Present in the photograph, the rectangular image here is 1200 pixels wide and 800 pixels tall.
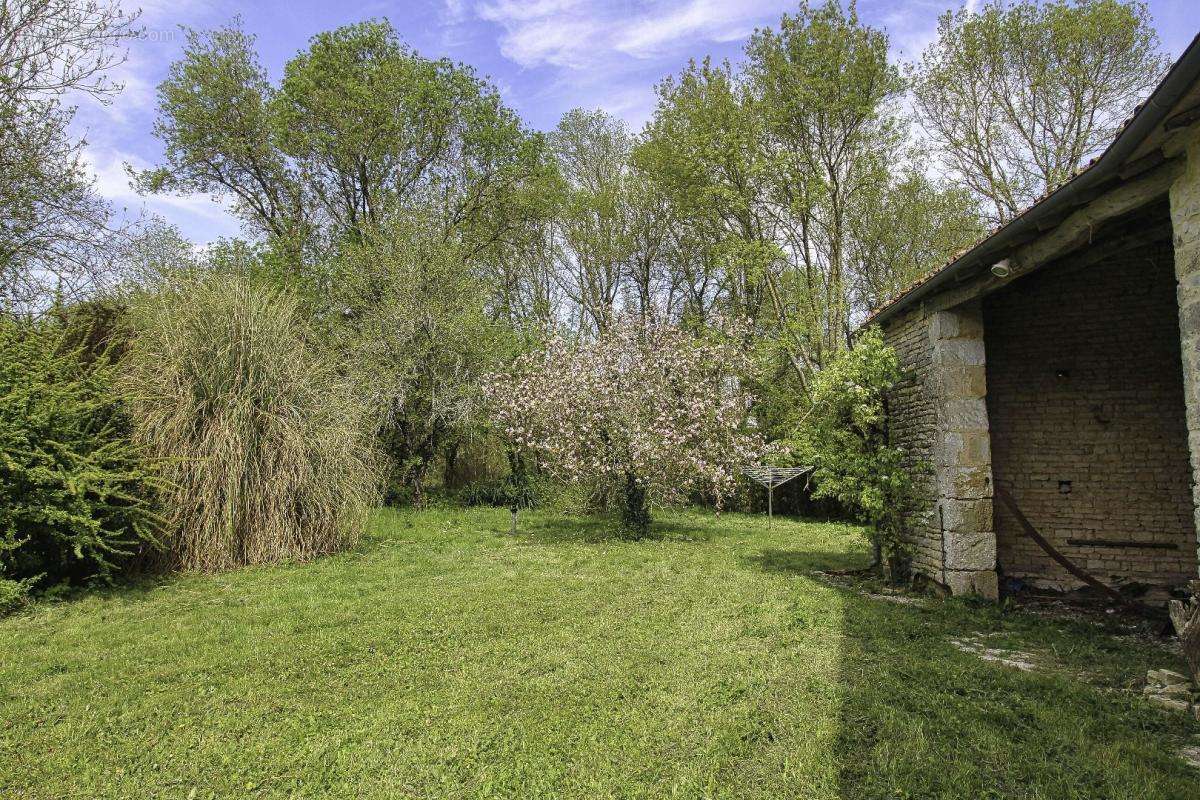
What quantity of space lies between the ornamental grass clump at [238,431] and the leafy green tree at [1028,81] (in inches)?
615

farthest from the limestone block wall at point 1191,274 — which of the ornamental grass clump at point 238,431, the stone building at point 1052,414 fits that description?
the ornamental grass clump at point 238,431

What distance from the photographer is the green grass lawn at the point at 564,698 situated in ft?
9.84

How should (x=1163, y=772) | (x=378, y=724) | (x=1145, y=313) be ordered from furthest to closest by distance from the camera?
(x=1145, y=313), (x=378, y=724), (x=1163, y=772)

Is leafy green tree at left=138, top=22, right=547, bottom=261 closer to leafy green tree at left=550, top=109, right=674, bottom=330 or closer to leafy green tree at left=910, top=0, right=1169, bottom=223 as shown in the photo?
leafy green tree at left=550, top=109, right=674, bottom=330

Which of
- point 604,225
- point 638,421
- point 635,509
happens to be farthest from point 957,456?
point 604,225

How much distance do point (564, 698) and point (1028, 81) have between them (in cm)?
1773

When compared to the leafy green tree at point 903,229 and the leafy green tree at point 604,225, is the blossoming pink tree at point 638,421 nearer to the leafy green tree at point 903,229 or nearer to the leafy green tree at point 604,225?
the leafy green tree at point 903,229

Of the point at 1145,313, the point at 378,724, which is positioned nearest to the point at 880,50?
the point at 1145,313

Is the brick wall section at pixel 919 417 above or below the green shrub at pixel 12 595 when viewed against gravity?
above

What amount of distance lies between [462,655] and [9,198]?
10224 millimetres

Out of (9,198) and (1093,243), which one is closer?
(1093,243)

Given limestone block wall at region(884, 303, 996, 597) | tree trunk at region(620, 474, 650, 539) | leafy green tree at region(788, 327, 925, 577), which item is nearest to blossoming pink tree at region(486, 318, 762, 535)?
tree trunk at region(620, 474, 650, 539)

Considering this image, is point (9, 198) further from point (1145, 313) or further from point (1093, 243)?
point (1145, 313)

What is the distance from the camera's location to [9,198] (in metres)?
9.57
